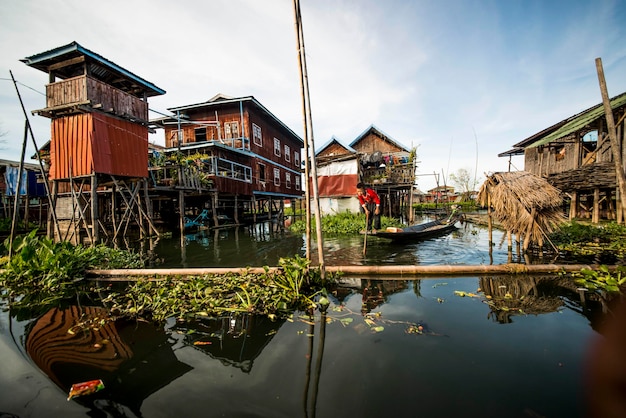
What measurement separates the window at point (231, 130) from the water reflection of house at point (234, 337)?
17888 millimetres

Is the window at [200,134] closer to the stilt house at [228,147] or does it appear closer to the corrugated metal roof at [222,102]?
the stilt house at [228,147]

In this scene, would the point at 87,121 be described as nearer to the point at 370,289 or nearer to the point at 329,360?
the point at 370,289

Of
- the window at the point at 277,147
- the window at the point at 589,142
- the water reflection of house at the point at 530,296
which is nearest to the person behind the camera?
the water reflection of house at the point at 530,296

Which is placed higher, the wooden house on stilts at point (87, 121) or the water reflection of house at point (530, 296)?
the wooden house on stilts at point (87, 121)

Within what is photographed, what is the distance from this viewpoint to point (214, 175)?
16484 mm

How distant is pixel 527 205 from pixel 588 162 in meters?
11.2

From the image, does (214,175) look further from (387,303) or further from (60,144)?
(387,303)

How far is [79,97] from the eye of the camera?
32.1 feet

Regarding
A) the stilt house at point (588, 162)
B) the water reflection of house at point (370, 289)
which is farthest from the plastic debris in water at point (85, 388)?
the stilt house at point (588, 162)

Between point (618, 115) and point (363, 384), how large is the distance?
695 inches

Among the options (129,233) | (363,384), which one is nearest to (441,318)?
(363,384)

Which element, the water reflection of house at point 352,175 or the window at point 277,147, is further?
the window at point 277,147

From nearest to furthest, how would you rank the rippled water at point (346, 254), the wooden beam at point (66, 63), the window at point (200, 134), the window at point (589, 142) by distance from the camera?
the rippled water at point (346, 254)
the wooden beam at point (66, 63)
the window at point (589, 142)
the window at point (200, 134)

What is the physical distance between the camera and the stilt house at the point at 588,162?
11594 millimetres
